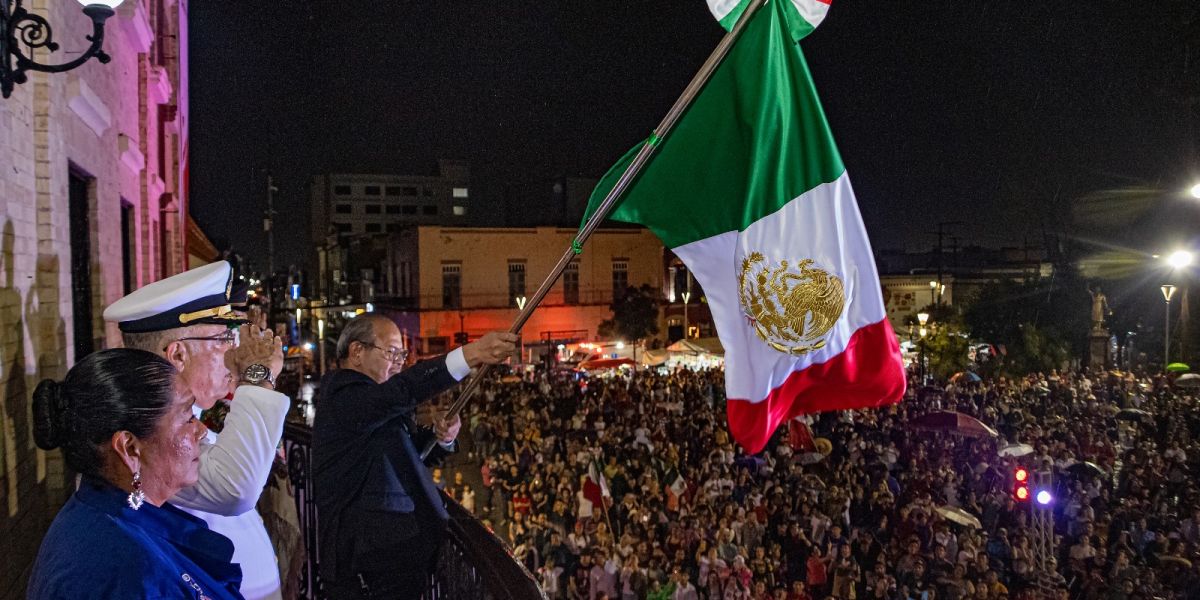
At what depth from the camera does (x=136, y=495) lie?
1712 mm

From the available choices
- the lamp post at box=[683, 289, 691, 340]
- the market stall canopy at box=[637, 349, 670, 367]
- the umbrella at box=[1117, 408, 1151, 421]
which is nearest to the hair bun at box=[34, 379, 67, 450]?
the umbrella at box=[1117, 408, 1151, 421]

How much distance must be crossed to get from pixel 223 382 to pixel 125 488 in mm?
1309

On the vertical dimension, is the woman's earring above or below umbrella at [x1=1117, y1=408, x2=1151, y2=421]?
above

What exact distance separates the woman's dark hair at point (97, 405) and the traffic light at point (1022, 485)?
12.6 meters

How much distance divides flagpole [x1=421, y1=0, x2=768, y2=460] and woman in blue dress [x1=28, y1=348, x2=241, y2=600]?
1.53 m

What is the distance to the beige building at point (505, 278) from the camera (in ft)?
136

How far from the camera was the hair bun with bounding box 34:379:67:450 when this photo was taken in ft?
5.55

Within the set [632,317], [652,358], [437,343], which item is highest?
[632,317]

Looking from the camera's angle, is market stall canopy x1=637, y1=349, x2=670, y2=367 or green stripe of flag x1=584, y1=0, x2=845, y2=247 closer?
green stripe of flag x1=584, y1=0, x2=845, y2=247

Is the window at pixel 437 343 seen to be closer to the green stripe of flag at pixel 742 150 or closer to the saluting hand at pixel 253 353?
the green stripe of flag at pixel 742 150

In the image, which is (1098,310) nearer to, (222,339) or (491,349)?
(491,349)

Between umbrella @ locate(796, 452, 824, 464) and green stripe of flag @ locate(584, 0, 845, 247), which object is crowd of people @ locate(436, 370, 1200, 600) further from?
green stripe of flag @ locate(584, 0, 845, 247)

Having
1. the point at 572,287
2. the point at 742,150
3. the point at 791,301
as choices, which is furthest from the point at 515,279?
the point at 791,301

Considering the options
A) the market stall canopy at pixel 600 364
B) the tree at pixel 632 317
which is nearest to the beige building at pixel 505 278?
the tree at pixel 632 317
